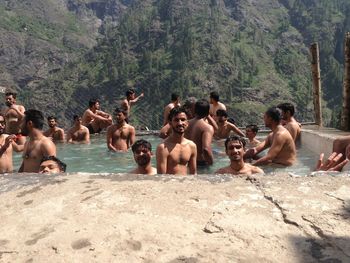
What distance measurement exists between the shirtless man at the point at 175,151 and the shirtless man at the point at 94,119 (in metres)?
7.24

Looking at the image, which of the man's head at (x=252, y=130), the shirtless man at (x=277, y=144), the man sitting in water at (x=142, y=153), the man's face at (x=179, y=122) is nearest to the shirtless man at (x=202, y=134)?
the shirtless man at (x=277, y=144)

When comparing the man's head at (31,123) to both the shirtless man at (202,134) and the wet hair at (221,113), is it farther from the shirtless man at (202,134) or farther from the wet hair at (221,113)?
the wet hair at (221,113)

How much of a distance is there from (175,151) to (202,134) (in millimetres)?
1310

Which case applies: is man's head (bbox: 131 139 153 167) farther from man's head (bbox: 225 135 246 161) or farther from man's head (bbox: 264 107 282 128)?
man's head (bbox: 264 107 282 128)

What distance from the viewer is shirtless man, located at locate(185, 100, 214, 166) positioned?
6.12m

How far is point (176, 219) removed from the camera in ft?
8.43

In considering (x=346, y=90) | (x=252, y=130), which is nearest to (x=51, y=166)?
(x=252, y=130)

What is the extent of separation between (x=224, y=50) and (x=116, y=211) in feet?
356

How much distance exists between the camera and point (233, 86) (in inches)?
3935

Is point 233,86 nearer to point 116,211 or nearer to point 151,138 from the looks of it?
point 151,138

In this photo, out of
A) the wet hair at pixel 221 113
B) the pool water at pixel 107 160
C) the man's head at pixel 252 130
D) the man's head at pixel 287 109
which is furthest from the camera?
the wet hair at pixel 221 113

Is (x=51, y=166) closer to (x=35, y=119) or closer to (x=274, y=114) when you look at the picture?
(x=35, y=119)

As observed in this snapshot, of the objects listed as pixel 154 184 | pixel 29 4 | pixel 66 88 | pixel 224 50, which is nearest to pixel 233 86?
pixel 224 50

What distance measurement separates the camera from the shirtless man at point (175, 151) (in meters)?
4.84
